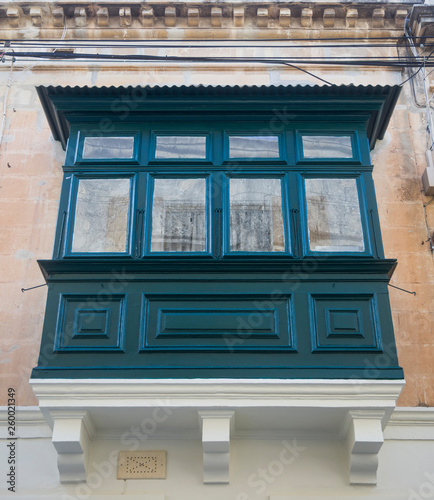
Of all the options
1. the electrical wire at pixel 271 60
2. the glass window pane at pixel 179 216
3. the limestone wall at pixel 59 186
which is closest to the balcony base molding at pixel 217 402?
the limestone wall at pixel 59 186

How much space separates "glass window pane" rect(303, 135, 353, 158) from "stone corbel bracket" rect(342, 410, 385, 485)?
2.97 m

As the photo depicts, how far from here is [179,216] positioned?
838 cm

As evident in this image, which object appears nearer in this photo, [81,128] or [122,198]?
[122,198]

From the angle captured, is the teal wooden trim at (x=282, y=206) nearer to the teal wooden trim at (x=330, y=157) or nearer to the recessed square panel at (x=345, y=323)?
the teal wooden trim at (x=330, y=157)

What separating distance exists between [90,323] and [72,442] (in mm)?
1144

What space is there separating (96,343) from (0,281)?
7.57 feet

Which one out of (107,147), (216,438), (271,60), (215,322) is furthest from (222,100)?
(216,438)

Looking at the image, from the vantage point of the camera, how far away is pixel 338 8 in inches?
459

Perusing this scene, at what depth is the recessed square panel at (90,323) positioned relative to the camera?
764 cm

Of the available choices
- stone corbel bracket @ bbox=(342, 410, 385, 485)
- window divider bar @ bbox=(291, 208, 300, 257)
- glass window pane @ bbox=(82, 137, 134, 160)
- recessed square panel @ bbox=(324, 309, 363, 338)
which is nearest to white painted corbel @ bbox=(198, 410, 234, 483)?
stone corbel bracket @ bbox=(342, 410, 385, 485)

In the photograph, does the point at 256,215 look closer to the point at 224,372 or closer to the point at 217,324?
the point at 217,324

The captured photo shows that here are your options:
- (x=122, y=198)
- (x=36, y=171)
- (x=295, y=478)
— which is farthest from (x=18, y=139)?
(x=295, y=478)

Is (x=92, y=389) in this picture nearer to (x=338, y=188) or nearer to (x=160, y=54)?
(x=338, y=188)

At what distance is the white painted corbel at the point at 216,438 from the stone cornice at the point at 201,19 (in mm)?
6319
